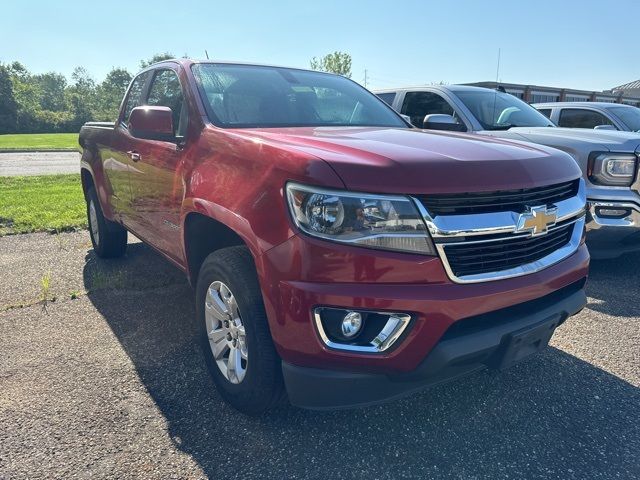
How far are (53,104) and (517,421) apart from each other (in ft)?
328

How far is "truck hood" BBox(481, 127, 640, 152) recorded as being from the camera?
172 inches

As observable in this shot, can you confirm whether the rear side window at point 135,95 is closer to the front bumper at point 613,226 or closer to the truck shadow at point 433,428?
the truck shadow at point 433,428

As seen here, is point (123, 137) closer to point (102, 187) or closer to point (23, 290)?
point (102, 187)

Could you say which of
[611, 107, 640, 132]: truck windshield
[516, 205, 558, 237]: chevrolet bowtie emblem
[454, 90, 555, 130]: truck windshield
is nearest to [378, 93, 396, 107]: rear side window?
[454, 90, 555, 130]: truck windshield

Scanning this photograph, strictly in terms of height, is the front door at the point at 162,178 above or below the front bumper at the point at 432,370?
above

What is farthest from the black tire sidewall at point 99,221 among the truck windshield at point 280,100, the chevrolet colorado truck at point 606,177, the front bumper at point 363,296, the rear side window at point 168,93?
the front bumper at point 363,296

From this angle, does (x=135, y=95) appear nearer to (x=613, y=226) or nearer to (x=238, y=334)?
(x=238, y=334)

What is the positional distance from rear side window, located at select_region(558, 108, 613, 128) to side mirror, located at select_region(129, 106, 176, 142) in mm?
6703

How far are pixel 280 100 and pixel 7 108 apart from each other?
61.0 meters

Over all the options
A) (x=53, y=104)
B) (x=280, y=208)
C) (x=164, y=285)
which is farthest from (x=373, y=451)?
(x=53, y=104)

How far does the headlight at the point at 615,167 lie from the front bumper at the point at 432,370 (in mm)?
2938

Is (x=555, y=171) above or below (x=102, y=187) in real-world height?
above

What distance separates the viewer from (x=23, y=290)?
416cm

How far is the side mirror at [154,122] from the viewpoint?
9.10ft
